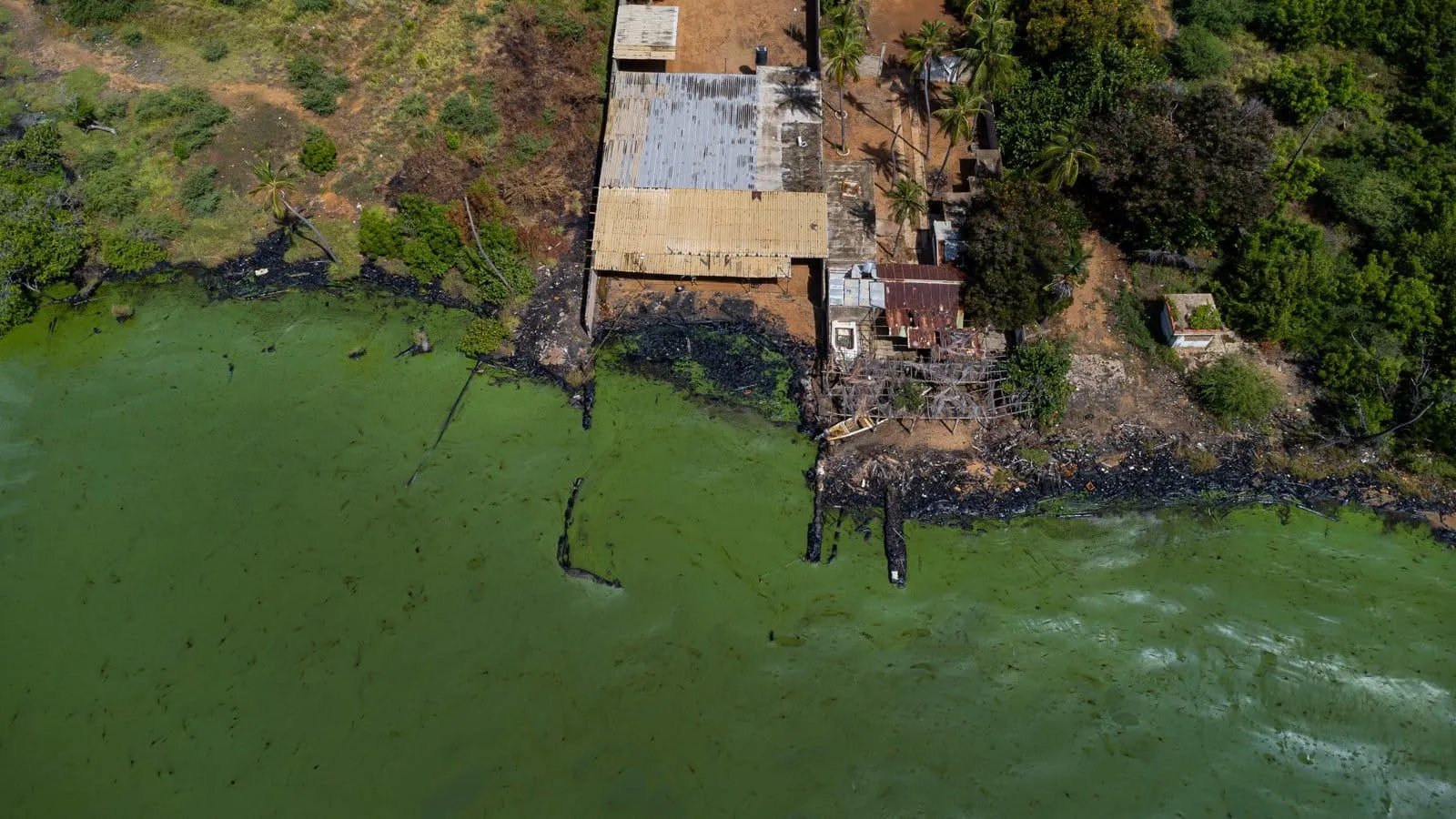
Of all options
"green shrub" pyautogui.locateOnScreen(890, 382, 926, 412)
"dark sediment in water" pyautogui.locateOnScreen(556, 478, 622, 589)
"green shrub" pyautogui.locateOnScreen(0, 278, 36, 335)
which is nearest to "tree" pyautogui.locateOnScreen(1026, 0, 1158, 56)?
"green shrub" pyautogui.locateOnScreen(890, 382, 926, 412)

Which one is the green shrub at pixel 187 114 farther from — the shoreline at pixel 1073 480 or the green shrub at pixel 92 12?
the shoreline at pixel 1073 480

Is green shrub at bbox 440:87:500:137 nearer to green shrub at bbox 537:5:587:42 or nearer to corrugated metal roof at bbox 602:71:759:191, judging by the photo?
green shrub at bbox 537:5:587:42

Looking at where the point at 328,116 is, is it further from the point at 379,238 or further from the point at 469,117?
the point at 379,238

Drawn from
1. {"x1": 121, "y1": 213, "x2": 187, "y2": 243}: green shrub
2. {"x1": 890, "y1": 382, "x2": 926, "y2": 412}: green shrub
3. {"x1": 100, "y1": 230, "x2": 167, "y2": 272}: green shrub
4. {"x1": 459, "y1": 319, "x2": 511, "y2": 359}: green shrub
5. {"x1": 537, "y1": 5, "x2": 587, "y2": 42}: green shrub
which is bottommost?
{"x1": 890, "y1": 382, "x2": 926, "y2": 412}: green shrub

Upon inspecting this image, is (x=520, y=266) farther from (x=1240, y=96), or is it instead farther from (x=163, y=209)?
(x=1240, y=96)

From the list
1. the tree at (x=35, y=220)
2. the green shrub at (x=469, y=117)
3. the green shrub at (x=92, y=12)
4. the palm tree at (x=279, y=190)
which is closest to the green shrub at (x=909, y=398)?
the green shrub at (x=469, y=117)

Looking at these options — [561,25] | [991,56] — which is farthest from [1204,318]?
[561,25]
